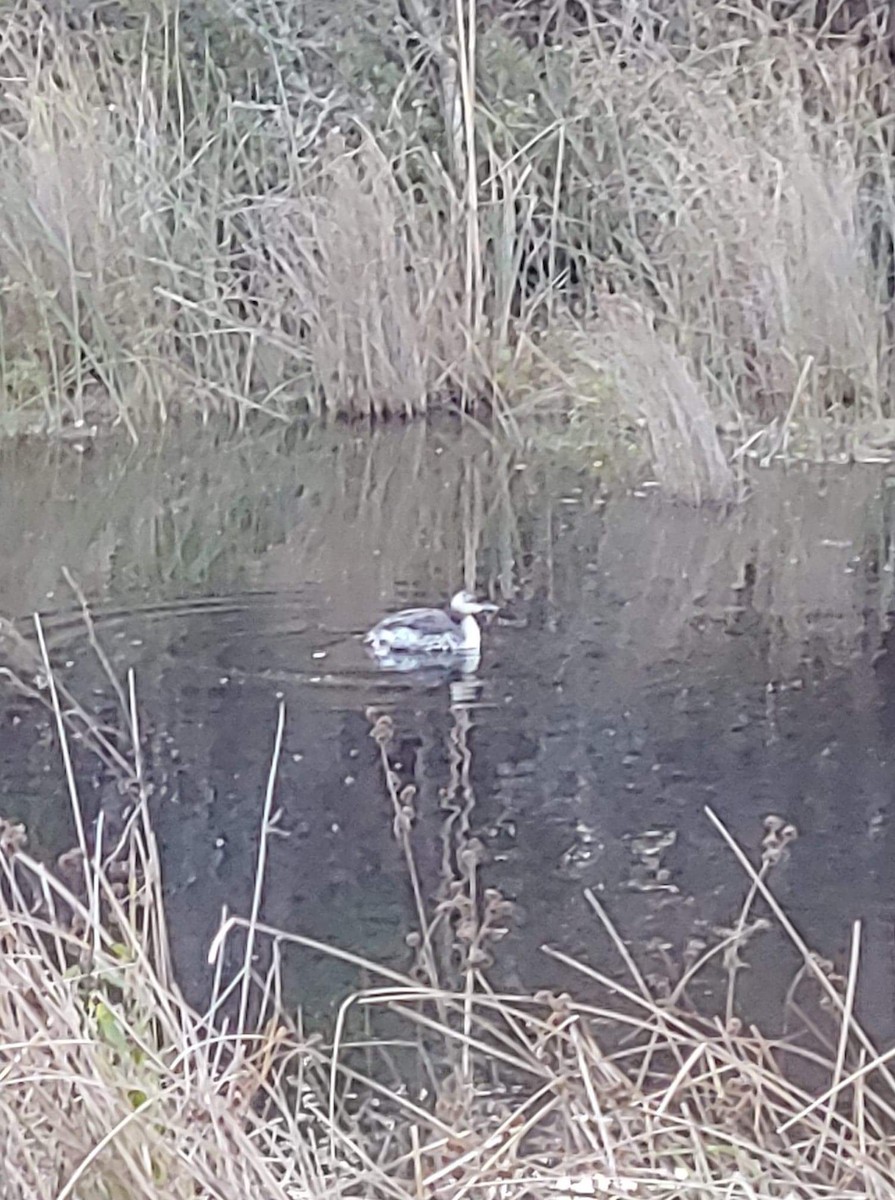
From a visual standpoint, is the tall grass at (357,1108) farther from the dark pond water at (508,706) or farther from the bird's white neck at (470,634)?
the bird's white neck at (470,634)

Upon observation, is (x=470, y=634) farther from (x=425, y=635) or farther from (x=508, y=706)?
(x=508, y=706)

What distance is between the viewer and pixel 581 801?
13.1 ft

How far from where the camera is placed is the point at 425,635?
4633mm

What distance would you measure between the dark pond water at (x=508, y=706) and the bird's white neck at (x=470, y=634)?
0.06 metres

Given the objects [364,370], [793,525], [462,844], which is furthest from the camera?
[364,370]

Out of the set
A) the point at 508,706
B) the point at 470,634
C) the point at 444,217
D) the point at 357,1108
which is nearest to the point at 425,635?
the point at 470,634

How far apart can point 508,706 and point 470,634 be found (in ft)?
1.03

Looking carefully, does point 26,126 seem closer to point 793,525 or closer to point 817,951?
point 793,525

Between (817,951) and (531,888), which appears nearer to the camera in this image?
(817,951)

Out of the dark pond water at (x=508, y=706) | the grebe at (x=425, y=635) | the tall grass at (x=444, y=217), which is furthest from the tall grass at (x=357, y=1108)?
the tall grass at (x=444, y=217)

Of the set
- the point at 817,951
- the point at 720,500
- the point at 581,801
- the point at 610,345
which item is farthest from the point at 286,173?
the point at 817,951

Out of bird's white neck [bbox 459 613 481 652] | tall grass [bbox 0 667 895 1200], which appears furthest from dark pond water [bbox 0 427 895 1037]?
tall grass [bbox 0 667 895 1200]

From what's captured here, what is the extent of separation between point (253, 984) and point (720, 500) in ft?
10.9

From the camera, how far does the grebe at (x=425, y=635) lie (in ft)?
15.2
